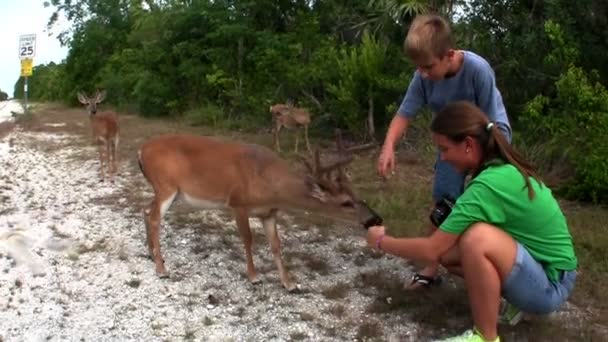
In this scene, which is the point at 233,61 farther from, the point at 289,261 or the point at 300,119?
the point at 289,261

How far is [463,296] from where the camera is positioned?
17.9 feet

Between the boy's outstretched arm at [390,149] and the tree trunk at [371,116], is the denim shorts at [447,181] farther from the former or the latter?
the tree trunk at [371,116]

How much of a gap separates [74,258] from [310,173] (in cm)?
228

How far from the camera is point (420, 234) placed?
7.09m

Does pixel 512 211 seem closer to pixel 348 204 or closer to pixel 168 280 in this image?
pixel 348 204

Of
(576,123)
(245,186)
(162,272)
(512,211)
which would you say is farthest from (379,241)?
(576,123)

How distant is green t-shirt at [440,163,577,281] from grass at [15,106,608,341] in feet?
3.29

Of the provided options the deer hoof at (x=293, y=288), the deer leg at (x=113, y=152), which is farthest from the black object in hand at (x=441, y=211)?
the deer leg at (x=113, y=152)

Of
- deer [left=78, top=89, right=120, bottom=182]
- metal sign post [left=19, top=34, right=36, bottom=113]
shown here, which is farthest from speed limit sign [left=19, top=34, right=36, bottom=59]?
deer [left=78, top=89, right=120, bottom=182]

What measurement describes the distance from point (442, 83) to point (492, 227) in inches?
56.5

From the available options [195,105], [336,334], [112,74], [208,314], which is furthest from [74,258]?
[112,74]

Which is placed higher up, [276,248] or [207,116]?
[276,248]

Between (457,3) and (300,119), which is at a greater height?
(457,3)

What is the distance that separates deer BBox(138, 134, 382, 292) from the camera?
5.65m
